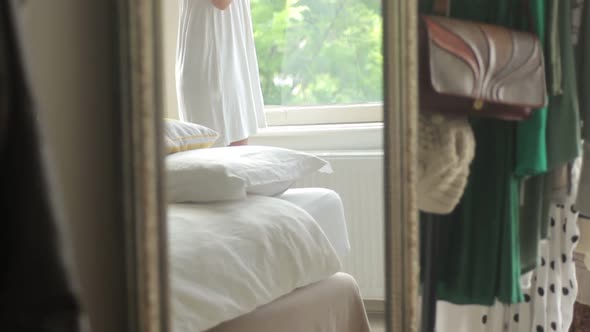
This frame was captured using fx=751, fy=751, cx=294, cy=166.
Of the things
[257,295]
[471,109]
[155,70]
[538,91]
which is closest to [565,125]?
[538,91]

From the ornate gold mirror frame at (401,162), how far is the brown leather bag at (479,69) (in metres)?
0.04

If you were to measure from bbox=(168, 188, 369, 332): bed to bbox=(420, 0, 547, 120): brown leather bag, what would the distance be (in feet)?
1.08

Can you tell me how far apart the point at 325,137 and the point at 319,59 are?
15cm

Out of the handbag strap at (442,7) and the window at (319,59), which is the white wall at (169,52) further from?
the handbag strap at (442,7)

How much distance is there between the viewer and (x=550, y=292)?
72.7 inches

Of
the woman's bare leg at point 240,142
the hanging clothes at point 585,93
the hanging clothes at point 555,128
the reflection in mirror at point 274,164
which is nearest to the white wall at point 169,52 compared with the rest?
the reflection in mirror at point 274,164

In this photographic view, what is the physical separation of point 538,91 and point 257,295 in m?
0.79

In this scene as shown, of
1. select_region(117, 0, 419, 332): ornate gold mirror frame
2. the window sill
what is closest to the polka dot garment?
the window sill

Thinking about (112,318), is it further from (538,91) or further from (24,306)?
(538,91)

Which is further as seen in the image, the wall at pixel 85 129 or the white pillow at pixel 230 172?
the white pillow at pixel 230 172

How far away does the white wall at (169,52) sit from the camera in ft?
3.57

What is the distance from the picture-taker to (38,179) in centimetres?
70

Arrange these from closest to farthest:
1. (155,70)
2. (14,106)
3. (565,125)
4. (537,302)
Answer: (14,106)
(155,70)
(565,125)
(537,302)

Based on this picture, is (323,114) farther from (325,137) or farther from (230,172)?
(230,172)
